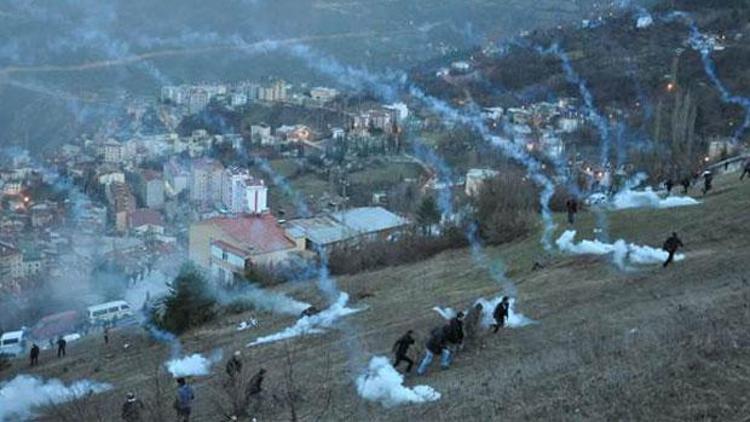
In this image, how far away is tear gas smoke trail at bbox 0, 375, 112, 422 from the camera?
19.0 meters

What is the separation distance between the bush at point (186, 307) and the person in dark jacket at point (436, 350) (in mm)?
12587

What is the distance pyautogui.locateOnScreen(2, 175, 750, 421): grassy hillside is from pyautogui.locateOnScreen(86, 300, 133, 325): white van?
17.6 meters

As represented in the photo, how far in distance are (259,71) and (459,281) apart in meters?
135

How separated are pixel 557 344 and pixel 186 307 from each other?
13.8 m

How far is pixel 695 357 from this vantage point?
11555 mm

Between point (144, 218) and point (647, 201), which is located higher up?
point (647, 201)

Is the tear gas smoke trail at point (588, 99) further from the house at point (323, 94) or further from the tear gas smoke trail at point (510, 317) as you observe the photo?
the tear gas smoke trail at point (510, 317)

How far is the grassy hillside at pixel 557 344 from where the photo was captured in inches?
441

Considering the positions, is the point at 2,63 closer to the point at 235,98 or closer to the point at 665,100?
the point at 235,98

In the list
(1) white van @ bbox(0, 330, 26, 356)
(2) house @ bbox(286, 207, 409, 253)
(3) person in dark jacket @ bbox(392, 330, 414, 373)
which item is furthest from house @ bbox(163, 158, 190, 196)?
(3) person in dark jacket @ bbox(392, 330, 414, 373)

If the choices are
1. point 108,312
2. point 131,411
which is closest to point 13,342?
point 108,312

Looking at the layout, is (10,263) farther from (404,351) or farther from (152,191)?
(404,351)

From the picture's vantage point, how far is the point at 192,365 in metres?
19.7

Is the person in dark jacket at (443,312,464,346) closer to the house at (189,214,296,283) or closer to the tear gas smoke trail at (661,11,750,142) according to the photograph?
the house at (189,214,296,283)
